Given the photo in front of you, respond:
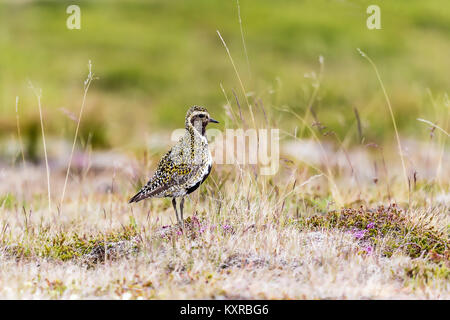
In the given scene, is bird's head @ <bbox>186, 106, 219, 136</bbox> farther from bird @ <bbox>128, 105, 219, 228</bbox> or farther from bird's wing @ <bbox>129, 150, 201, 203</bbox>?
bird's wing @ <bbox>129, 150, 201, 203</bbox>

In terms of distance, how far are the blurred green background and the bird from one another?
8713mm

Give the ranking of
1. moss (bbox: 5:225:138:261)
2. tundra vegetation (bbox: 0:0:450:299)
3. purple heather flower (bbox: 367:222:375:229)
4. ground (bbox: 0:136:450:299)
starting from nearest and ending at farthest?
ground (bbox: 0:136:450:299), tundra vegetation (bbox: 0:0:450:299), moss (bbox: 5:225:138:261), purple heather flower (bbox: 367:222:375:229)

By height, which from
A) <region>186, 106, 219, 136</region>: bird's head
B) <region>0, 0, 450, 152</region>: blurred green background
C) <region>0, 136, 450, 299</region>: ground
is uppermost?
<region>0, 0, 450, 152</region>: blurred green background

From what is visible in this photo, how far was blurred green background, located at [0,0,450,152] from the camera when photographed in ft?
59.9

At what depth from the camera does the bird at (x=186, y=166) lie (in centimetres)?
639

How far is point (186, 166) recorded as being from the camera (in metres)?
6.41

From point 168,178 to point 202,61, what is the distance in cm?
2209

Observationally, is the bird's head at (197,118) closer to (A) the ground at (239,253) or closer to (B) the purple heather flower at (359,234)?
(A) the ground at (239,253)

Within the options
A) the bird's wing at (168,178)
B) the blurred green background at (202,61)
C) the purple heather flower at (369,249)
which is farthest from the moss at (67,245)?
the blurred green background at (202,61)

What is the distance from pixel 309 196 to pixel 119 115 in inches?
511

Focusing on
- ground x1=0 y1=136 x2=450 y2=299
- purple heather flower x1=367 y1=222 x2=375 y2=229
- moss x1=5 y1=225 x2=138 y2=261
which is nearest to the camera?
ground x1=0 y1=136 x2=450 y2=299

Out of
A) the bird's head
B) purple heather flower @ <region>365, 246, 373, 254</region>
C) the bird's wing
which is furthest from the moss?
purple heather flower @ <region>365, 246, 373, 254</region>
